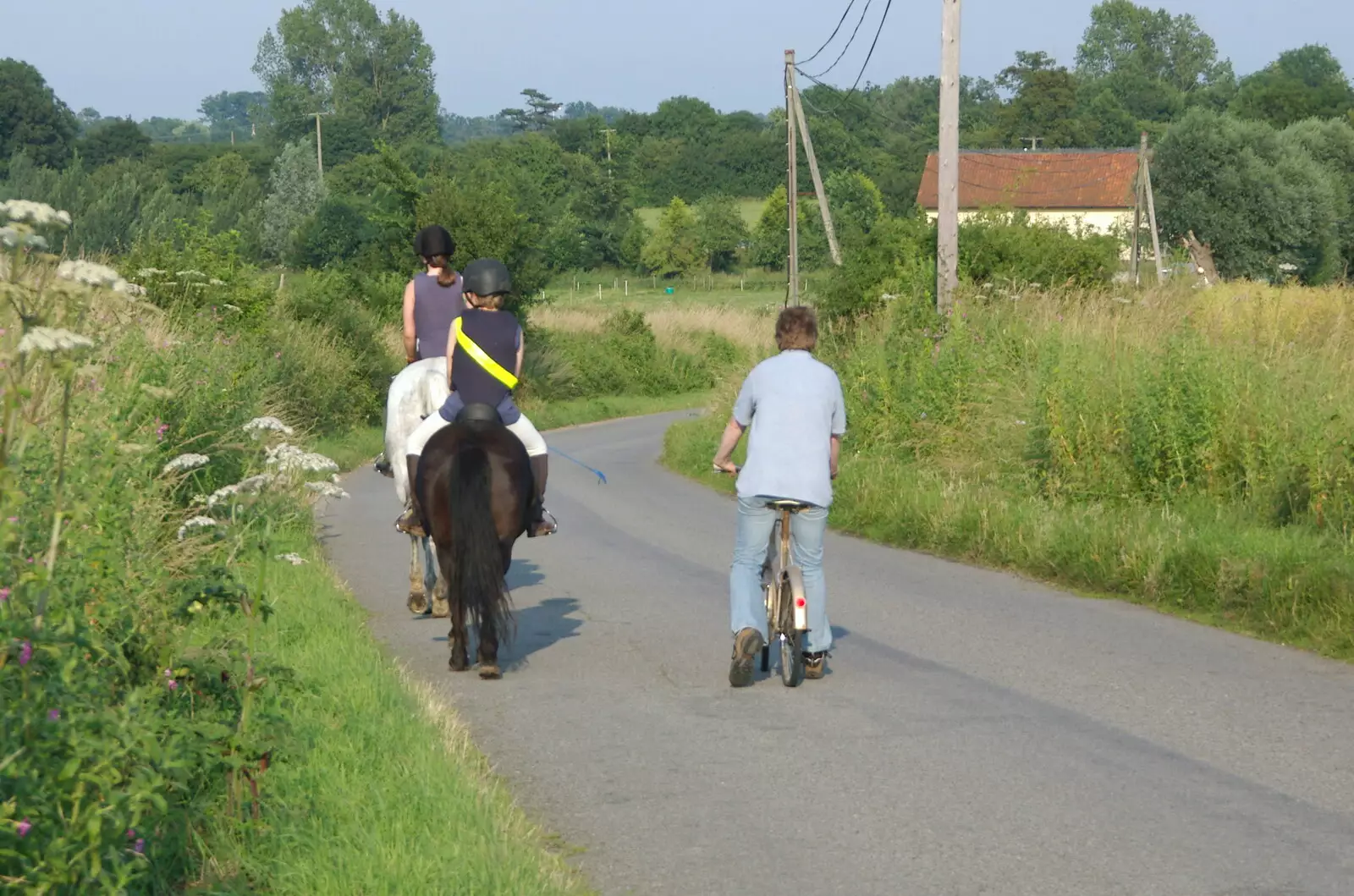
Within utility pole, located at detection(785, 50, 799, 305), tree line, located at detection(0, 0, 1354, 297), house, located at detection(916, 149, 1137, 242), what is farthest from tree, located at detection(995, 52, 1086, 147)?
utility pole, located at detection(785, 50, 799, 305)

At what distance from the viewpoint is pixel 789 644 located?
9047mm

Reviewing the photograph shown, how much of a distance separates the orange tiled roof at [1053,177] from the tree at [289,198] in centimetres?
3687

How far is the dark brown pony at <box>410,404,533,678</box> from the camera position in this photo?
29.9 ft

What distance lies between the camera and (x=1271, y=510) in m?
13.0

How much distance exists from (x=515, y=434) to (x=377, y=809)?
431 cm

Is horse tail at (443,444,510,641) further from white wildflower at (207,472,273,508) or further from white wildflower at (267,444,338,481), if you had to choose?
white wildflower at (267,444,338,481)

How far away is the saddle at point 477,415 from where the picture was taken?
9633 millimetres

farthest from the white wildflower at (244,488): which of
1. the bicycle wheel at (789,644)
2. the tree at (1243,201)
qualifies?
the tree at (1243,201)

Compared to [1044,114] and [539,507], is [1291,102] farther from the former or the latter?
[539,507]

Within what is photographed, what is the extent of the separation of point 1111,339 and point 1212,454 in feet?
11.9

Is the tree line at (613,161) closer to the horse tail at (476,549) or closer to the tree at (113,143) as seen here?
the tree at (113,143)

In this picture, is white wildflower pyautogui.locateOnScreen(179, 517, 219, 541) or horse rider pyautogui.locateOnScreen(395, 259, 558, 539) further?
horse rider pyautogui.locateOnScreen(395, 259, 558, 539)

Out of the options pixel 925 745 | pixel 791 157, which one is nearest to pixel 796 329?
pixel 925 745

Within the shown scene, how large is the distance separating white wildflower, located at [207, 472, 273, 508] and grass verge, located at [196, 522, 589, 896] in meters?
0.86
